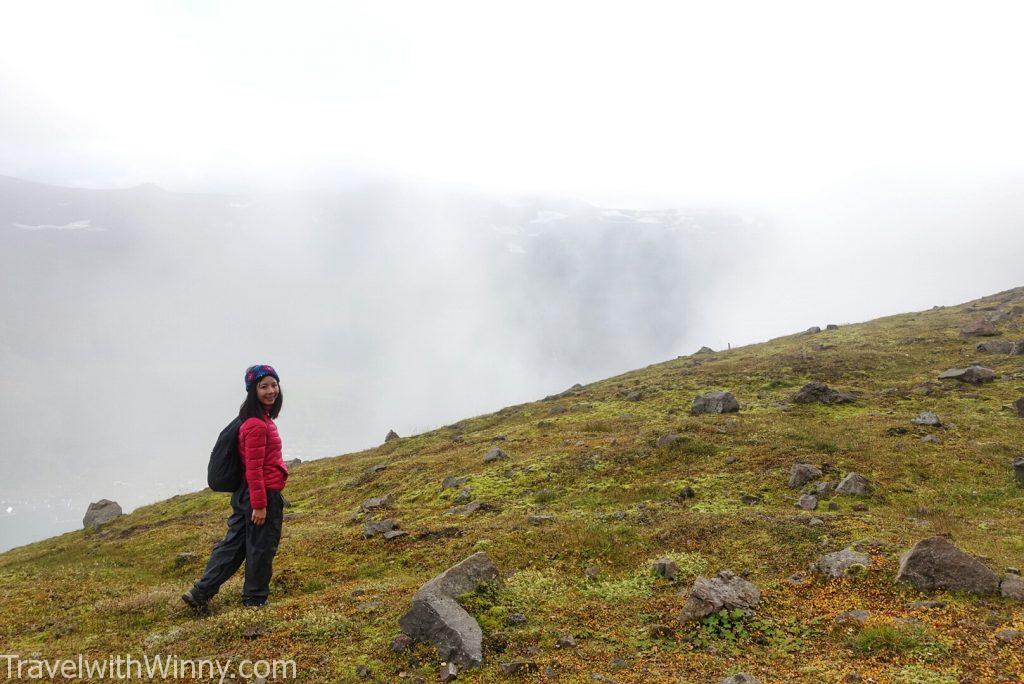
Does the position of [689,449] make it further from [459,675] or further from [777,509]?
[459,675]

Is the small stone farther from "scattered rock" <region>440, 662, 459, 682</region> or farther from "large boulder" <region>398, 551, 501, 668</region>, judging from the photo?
"scattered rock" <region>440, 662, 459, 682</region>

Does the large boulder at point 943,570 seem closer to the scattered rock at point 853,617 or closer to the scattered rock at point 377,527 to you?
the scattered rock at point 853,617

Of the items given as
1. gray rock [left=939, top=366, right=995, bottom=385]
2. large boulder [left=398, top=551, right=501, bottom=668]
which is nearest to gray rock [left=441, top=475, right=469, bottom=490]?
large boulder [left=398, top=551, right=501, bottom=668]

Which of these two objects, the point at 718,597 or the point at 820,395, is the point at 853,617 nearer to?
the point at 718,597

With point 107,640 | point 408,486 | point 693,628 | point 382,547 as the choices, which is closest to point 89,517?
point 408,486

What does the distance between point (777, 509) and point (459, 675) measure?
1179cm

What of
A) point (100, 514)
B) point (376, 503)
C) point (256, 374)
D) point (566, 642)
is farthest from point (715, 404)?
point (100, 514)

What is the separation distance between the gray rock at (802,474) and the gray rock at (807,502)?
3.95 feet

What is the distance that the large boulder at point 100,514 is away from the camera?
36103 millimetres

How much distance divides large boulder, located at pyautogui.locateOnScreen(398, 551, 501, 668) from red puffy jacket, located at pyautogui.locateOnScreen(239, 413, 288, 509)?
4.07 metres

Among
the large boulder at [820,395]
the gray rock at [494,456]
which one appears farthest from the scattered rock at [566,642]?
the large boulder at [820,395]

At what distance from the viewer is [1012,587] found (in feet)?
32.2

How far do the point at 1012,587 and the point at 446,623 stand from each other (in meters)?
10.4

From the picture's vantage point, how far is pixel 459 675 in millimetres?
8508
